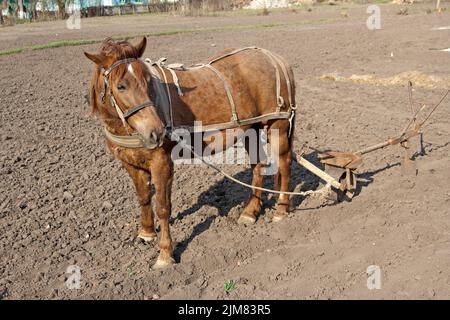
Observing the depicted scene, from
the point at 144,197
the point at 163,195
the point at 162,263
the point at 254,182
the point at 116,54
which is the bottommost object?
the point at 162,263

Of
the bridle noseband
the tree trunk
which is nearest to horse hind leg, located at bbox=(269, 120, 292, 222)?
the bridle noseband

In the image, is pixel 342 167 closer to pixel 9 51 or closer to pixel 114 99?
pixel 114 99

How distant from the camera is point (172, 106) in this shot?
429cm

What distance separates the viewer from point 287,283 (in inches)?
167

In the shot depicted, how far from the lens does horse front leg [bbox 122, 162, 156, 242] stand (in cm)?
456

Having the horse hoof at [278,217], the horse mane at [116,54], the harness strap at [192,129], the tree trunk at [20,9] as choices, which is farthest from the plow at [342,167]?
the tree trunk at [20,9]

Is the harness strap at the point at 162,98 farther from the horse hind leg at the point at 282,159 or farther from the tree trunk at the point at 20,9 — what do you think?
the tree trunk at the point at 20,9

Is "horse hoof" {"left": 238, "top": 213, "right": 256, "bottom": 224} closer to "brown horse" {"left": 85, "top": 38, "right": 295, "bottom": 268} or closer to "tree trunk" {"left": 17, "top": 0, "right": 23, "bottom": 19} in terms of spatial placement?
"brown horse" {"left": 85, "top": 38, "right": 295, "bottom": 268}

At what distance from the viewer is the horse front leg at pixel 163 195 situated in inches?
167

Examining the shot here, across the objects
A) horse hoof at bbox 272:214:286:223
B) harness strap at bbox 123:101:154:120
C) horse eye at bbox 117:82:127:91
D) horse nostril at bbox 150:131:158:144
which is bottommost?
horse hoof at bbox 272:214:286:223

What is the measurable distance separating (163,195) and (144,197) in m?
0.45

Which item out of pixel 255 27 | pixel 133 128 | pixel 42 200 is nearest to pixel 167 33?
pixel 255 27

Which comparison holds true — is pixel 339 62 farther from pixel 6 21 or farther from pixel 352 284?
pixel 6 21

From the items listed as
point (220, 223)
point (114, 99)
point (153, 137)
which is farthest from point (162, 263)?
point (114, 99)
